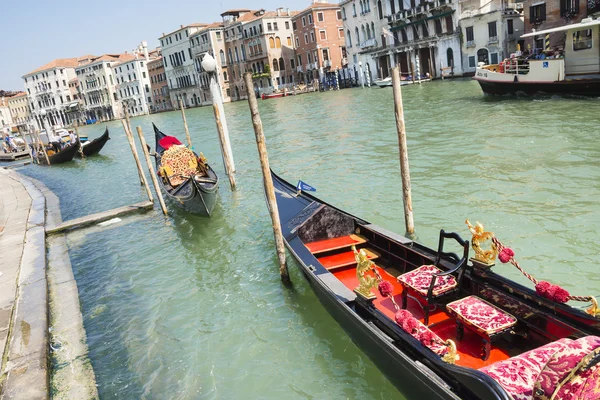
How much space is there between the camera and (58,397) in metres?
3.39

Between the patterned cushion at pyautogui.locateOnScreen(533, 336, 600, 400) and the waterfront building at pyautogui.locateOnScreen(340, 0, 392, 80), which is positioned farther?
the waterfront building at pyautogui.locateOnScreen(340, 0, 392, 80)

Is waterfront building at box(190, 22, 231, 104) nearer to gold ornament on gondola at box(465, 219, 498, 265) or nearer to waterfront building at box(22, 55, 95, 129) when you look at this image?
waterfront building at box(22, 55, 95, 129)

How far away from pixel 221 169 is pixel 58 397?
9093 millimetres

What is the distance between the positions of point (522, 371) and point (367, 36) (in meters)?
32.8

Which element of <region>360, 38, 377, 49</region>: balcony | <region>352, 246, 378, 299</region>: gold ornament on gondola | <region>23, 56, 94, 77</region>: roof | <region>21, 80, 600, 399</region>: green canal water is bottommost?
<region>21, 80, 600, 399</region>: green canal water

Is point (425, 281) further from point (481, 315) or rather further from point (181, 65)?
point (181, 65)

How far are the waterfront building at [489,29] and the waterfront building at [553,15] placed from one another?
5.52ft

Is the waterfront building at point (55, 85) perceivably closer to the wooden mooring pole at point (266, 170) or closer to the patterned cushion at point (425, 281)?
the wooden mooring pole at point (266, 170)

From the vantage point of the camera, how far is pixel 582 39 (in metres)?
13.2

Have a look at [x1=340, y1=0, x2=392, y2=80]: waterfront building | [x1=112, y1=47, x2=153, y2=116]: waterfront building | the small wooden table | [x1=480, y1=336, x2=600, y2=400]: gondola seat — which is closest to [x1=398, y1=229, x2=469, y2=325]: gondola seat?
the small wooden table

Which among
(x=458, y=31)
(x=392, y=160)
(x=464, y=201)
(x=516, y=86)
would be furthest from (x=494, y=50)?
(x=464, y=201)

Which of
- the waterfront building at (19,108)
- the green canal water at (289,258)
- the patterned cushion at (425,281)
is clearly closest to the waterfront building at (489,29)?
the green canal water at (289,258)

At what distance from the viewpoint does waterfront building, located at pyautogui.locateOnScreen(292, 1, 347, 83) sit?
3644 centimetres

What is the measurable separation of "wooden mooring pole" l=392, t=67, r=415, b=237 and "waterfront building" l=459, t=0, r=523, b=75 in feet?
66.6
